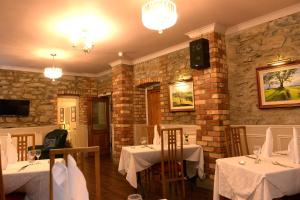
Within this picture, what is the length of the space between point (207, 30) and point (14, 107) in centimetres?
542

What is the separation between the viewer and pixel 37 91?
7.08 meters

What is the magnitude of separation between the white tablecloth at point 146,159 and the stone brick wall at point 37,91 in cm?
410

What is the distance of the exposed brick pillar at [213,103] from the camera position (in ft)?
13.3

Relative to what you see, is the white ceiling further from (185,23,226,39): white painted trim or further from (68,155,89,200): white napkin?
(68,155,89,200): white napkin

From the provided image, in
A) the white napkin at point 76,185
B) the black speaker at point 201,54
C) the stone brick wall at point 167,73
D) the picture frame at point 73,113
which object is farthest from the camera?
the picture frame at point 73,113

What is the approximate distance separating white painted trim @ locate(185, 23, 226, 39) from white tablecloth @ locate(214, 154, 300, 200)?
242 centimetres

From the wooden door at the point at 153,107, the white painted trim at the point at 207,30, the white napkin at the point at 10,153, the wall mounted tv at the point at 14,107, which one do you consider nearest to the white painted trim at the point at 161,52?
the white painted trim at the point at 207,30

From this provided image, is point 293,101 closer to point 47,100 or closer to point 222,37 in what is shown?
point 222,37

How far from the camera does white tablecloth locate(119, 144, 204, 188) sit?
367cm

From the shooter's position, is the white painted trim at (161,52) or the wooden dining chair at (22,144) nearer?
the wooden dining chair at (22,144)

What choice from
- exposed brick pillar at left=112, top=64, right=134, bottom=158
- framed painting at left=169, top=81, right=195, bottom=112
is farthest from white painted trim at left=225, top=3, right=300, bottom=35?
exposed brick pillar at left=112, top=64, right=134, bottom=158

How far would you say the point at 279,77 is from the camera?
3.65 meters

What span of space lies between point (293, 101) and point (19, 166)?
3724mm

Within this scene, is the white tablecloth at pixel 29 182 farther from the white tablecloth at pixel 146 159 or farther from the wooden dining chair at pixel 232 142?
the wooden dining chair at pixel 232 142
